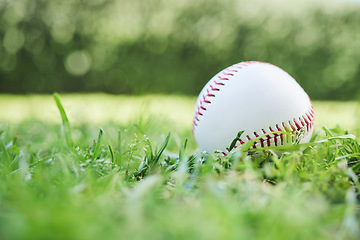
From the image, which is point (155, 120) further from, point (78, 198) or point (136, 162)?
point (78, 198)

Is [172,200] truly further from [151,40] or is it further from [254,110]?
[151,40]

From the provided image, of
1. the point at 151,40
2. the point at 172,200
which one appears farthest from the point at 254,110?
the point at 151,40

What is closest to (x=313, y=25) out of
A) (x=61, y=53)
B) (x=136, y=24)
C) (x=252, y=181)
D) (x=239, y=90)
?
(x=136, y=24)

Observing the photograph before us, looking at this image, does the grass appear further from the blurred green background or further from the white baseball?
the blurred green background

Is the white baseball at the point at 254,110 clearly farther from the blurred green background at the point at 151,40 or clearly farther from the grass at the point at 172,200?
the blurred green background at the point at 151,40

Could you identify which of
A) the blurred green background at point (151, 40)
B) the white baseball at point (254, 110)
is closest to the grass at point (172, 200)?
the white baseball at point (254, 110)

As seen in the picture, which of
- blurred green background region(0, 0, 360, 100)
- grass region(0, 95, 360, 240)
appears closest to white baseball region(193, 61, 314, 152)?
grass region(0, 95, 360, 240)
